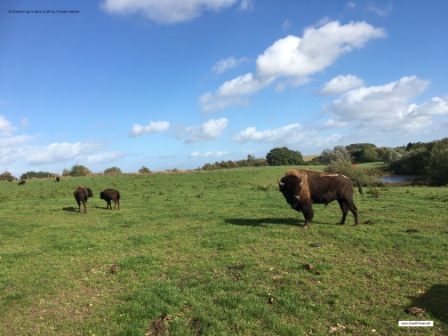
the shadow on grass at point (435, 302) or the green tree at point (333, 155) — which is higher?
the green tree at point (333, 155)

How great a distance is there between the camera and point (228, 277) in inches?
322

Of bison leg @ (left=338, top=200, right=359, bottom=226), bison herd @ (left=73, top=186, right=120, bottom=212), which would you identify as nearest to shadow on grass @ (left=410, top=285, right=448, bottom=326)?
bison leg @ (left=338, top=200, right=359, bottom=226)

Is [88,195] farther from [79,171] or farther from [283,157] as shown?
[283,157]

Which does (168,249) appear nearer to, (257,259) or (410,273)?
(257,259)

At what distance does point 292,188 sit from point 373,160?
88.2 metres

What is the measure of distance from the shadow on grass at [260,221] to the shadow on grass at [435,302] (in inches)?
260

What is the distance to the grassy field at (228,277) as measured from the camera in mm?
6223

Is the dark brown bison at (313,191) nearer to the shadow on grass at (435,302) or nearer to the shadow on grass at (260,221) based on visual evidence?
the shadow on grass at (260,221)

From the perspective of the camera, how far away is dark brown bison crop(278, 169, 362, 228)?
13008 mm

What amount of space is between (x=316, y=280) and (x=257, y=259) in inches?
79.0

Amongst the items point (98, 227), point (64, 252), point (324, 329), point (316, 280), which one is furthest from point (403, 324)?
point (98, 227)

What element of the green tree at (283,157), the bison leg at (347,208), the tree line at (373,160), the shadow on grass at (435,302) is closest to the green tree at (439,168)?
the tree line at (373,160)

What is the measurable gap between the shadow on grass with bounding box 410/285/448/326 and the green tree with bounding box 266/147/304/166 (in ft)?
263

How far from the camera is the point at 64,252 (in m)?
11.1
